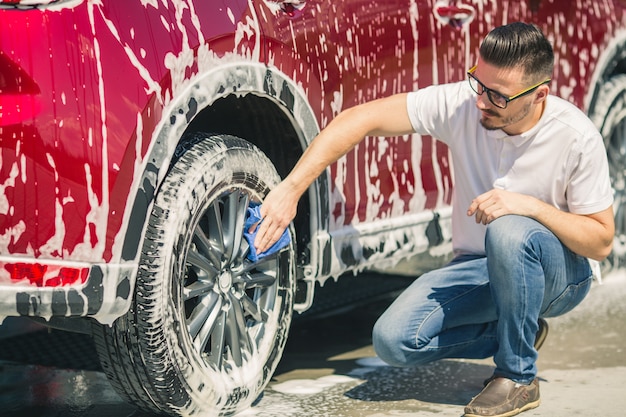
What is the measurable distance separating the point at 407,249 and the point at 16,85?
1.85 m

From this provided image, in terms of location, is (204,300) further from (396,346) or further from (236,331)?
(396,346)

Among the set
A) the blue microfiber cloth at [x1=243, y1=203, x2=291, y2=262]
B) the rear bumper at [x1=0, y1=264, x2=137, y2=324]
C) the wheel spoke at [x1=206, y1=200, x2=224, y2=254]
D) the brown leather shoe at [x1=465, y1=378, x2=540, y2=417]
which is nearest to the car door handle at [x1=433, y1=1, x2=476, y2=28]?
the blue microfiber cloth at [x1=243, y1=203, x2=291, y2=262]

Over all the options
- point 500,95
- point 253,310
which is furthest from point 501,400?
point 500,95

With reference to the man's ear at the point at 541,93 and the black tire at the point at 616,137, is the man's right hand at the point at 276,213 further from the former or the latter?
the black tire at the point at 616,137

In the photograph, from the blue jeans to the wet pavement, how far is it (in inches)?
6.8

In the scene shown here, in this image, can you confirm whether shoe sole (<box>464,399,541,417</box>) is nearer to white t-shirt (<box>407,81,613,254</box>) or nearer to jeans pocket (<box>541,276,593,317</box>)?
jeans pocket (<box>541,276,593,317</box>)

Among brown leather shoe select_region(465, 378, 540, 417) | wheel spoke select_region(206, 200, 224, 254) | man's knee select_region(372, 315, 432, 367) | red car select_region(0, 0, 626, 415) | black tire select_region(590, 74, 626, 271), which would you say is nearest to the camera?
red car select_region(0, 0, 626, 415)

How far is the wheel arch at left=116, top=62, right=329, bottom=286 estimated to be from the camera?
10.2 ft

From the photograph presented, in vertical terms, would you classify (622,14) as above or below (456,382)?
above

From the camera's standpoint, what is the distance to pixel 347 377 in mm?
4125

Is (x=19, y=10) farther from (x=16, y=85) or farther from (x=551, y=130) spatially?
(x=551, y=130)

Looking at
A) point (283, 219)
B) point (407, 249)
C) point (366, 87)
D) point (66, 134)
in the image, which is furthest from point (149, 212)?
point (407, 249)

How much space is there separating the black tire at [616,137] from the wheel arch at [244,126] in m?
2.02

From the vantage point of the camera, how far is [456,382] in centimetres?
404
